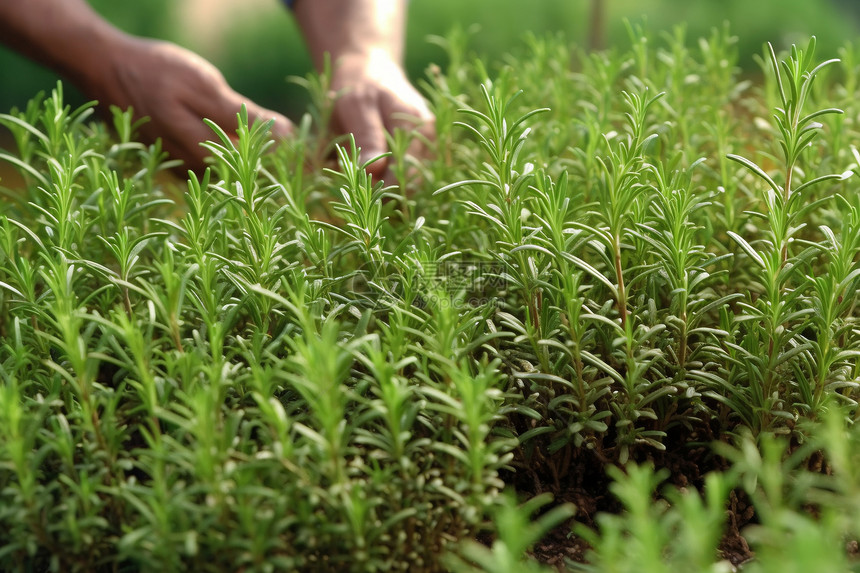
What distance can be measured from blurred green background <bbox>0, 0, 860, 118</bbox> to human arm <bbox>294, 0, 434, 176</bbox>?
6.51ft

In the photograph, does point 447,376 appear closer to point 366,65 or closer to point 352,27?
point 366,65

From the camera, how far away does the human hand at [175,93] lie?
1.61m

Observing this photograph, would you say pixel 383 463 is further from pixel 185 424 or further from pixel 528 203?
pixel 528 203

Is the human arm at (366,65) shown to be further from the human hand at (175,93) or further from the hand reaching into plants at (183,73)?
the human hand at (175,93)

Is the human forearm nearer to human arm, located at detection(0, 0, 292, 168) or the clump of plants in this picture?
human arm, located at detection(0, 0, 292, 168)

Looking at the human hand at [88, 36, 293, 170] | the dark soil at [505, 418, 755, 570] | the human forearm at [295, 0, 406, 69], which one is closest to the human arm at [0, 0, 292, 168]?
the human hand at [88, 36, 293, 170]

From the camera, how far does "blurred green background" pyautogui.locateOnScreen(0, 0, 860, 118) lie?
3.91 meters

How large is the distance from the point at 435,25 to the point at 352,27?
2.28 m

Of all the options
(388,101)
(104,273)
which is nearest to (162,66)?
(388,101)

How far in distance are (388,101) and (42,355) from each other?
0.83 m

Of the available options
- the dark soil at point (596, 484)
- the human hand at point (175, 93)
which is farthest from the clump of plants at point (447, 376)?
the human hand at point (175, 93)

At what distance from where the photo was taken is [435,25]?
4023 millimetres

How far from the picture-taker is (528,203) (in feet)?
3.79

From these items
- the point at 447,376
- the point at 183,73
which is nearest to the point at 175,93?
the point at 183,73
